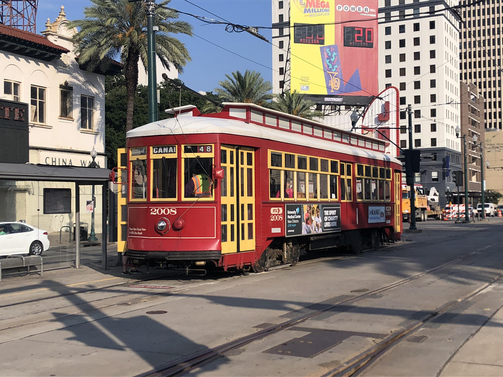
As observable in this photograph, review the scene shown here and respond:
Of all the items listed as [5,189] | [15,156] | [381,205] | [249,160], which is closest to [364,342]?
[249,160]

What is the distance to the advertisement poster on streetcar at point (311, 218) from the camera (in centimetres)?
1571

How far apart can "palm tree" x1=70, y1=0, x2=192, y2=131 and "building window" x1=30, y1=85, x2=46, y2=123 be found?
8.95 ft

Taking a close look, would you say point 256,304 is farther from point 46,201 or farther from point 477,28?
point 477,28

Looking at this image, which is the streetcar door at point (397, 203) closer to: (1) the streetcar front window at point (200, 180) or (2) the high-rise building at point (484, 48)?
(1) the streetcar front window at point (200, 180)

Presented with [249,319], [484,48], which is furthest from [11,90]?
[484,48]

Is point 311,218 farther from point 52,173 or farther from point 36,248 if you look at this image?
point 36,248

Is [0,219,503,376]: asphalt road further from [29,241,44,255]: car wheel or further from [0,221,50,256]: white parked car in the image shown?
[0,221,50,256]: white parked car

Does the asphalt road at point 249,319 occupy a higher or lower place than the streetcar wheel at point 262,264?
lower

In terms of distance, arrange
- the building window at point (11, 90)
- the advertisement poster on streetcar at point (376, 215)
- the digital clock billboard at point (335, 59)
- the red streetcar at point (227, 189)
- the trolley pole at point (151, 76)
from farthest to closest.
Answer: the digital clock billboard at point (335, 59)
the building window at point (11, 90)
the advertisement poster on streetcar at point (376, 215)
the trolley pole at point (151, 76)
the red streetcar at point (227, 189)

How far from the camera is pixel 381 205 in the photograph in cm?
2236

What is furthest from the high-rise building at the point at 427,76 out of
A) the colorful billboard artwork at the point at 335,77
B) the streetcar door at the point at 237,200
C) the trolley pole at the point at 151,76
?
the streetcar door at the point at 237,200

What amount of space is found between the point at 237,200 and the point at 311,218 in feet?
11.4

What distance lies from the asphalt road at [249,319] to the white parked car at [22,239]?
1.88 m

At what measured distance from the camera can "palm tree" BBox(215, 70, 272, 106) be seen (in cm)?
4259
